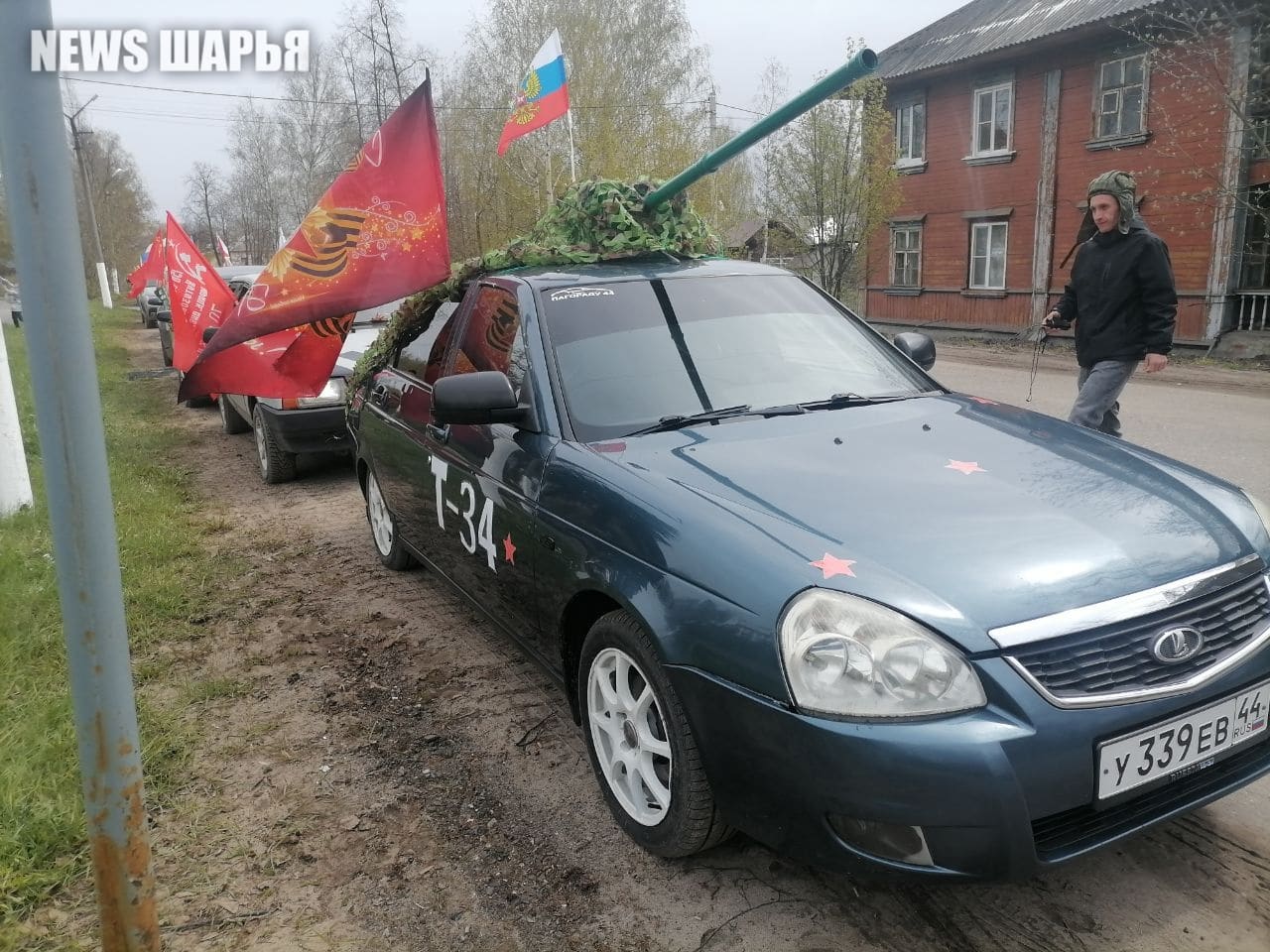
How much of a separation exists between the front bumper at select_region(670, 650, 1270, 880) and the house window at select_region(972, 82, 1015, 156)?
67.5 feet

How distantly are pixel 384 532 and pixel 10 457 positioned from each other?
2854 millimetres

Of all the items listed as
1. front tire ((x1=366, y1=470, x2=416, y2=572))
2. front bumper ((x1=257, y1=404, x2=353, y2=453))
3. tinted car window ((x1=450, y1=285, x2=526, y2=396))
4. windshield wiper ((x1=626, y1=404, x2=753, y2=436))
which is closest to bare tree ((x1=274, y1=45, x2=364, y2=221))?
front bumper ((x1=257, y1=404, x2=353, y2=453))

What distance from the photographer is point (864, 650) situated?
2.06 metres

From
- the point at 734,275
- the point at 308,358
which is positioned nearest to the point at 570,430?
the point at 734,275

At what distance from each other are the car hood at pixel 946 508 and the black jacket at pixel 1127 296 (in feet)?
7.79

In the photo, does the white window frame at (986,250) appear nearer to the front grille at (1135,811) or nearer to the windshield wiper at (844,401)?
the windshield wiper at (844,401)

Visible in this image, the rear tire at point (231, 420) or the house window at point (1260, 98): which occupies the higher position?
the house window at point (1260, 98)

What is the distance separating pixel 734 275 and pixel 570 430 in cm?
127

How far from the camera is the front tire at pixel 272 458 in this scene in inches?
294

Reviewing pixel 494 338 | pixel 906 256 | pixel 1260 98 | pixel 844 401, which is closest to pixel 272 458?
pixel 494 338

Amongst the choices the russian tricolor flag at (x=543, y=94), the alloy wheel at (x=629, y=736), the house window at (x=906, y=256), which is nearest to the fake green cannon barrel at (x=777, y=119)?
the alloy wheel at (x=629, y=736)

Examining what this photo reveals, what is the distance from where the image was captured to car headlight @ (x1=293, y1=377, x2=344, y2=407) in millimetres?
7109

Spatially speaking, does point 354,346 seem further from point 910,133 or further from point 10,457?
point 910,133

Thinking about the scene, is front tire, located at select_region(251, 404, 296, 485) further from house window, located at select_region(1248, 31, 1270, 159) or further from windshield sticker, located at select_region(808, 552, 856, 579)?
house window, located at select_region(1248, 31, 1270, 159)
